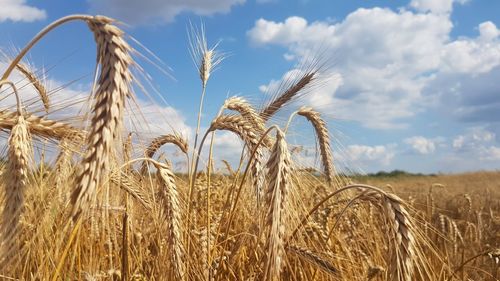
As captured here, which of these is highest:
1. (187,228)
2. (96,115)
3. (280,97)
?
(280,97)

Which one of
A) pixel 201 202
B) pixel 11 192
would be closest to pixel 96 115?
pixel 11 192

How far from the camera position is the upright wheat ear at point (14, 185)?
1.75 meters

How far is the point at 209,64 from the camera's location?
3670 mm

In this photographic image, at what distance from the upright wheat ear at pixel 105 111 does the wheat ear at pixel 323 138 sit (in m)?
2.16

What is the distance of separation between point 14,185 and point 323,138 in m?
2.27

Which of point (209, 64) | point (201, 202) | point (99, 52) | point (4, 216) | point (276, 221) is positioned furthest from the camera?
point (201, 202)

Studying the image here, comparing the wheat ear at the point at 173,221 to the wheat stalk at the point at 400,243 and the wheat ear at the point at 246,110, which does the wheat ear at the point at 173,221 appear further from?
the wheat stalk at the point at 400,243

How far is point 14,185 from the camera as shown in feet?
5.91

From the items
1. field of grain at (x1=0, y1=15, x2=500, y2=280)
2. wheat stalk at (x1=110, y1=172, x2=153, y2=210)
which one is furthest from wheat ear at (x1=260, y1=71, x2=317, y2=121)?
wheat stalk at (x1=110, y1=172, x2=153, y2=210)

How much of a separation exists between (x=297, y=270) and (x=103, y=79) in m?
2.26

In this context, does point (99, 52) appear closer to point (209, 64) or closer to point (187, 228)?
point (187, 228)

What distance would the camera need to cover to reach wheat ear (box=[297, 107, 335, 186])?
3.58 m

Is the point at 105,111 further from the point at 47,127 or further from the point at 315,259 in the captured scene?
the point at 315,259

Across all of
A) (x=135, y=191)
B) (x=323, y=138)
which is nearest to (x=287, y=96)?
(x=323, y=138)
